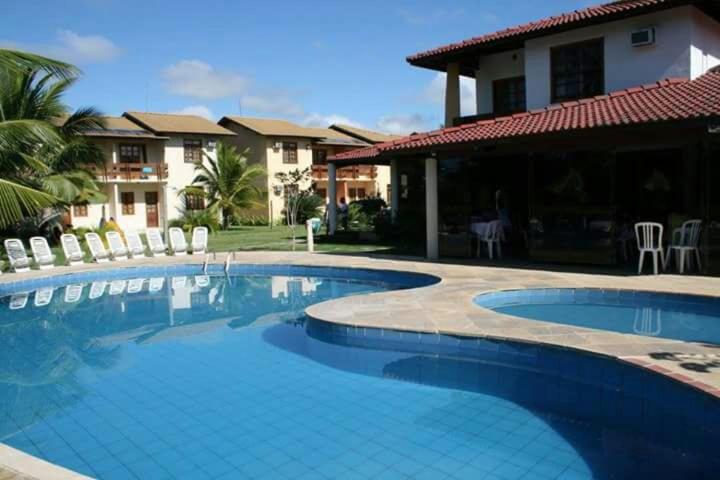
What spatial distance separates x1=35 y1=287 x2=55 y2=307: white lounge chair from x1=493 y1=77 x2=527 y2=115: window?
13231 mm

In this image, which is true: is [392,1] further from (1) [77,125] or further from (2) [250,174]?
(2) [250,174]

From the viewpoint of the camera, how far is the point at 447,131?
16000 millimetres

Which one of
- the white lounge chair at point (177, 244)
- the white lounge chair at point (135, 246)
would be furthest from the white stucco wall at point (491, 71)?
the white lounge chair at point (135, 246)

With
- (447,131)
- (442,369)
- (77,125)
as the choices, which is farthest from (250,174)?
(442,369)

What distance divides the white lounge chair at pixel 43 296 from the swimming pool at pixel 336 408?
305 cm

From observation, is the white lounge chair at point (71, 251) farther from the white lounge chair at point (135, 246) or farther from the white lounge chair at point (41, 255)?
→ the white lounge chair at point (135, 246)

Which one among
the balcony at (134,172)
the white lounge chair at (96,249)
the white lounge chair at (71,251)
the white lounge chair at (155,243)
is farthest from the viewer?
the balcony at (134,172)

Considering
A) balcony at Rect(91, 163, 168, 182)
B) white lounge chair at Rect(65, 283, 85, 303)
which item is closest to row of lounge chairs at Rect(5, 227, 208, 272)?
white lounge chair at Rect(65, 283, 85, 303)

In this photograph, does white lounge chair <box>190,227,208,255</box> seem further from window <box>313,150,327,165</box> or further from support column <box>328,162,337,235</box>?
window <box>313,150,327,165</box>

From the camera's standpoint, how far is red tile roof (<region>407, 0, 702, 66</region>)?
48.3ft

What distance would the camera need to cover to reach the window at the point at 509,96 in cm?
1811

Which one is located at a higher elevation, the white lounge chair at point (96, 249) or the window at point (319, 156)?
the window at point (319, 156)

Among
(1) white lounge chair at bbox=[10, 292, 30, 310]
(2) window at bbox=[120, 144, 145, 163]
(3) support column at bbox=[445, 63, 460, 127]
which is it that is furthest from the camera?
(2) window at bbox=[120, 144, 145, 163]

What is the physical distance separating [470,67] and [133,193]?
1008 inches
